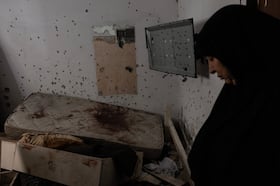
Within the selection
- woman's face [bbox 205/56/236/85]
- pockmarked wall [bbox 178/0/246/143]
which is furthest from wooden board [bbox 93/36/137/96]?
woman's face [bbox 205/56/236/85]

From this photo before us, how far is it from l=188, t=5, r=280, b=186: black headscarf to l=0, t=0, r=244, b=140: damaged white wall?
1.55 metres

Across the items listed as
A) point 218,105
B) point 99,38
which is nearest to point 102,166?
point 218,105

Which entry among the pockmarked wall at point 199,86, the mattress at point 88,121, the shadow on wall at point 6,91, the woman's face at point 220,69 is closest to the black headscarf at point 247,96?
the woman's face at point 220,69

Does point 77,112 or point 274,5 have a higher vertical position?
point 274,5

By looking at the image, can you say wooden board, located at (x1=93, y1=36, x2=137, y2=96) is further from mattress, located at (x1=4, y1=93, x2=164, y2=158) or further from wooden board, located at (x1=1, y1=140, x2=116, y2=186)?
wooden board, located at (x1=1, y1=140, x2=116, y2=186)

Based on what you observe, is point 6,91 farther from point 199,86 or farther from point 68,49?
point 199,86

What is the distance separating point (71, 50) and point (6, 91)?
2.44 ft

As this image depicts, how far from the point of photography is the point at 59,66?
2980 millimetres

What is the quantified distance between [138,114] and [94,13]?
3.16 feet

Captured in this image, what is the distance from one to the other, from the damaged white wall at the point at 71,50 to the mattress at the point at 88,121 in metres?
0.13

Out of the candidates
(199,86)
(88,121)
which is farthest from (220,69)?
(88,121)

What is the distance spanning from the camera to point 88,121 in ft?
8.65

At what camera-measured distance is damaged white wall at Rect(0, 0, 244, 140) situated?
2.84m

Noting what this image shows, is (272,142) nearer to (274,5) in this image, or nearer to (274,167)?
(274,167)
